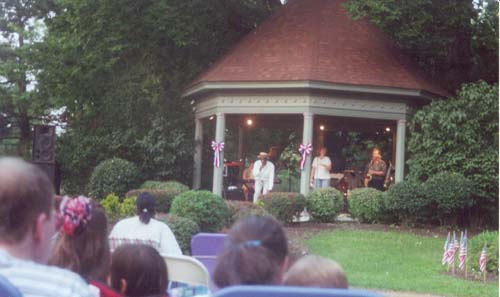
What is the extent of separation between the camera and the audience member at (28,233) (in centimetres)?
274

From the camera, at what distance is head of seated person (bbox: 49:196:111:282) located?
3.32m

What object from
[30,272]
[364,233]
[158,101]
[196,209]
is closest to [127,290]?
[30,272]

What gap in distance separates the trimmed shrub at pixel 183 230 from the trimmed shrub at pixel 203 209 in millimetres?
1205

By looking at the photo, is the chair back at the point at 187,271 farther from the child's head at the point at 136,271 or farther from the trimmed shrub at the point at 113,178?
the trimmed shrub at the point at 113,178

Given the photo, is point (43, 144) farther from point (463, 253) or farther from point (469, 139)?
point (469, 139)

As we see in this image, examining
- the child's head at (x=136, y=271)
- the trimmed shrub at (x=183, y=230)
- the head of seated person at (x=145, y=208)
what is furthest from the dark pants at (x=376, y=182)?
the child's head at (x=136, y=271)

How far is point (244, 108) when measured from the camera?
19453 millimetres

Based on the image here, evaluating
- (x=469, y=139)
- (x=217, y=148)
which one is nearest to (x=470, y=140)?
(x=469, y=139)

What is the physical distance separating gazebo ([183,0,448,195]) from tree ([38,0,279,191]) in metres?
0.84

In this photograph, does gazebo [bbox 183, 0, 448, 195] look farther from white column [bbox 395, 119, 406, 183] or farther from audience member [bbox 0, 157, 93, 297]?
audience member [bbox 0, 157, 93, 297]

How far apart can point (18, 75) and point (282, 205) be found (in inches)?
591

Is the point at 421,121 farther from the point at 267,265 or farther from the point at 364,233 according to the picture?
the point at 267,265

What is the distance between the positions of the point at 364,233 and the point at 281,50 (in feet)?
21.0

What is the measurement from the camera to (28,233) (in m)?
2.79
